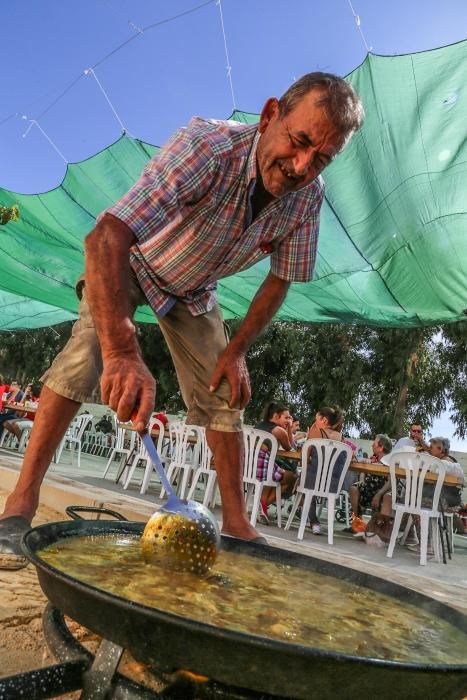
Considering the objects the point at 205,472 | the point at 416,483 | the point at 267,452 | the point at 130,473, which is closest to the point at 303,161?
the point at 416,483

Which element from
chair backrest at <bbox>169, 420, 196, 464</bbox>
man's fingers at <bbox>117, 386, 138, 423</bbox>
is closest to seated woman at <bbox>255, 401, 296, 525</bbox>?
chair backrest at <bbox>169, 420, 196, 464</bbox>

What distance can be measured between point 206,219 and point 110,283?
544 millimetres

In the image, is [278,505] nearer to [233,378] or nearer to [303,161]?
[233,378]

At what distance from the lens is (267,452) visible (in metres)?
5.90

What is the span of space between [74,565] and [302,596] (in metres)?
0.49

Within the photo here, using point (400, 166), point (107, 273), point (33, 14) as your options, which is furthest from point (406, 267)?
point (33, 14)

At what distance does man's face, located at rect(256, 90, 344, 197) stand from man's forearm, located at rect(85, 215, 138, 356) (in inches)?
20.2

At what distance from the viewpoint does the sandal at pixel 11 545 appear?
173 cm

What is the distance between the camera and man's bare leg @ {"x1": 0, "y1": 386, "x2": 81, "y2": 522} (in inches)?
77.1

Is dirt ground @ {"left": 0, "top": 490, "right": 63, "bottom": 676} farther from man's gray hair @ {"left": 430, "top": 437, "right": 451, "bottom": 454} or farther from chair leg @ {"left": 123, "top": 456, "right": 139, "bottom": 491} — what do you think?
man's gray hair @ {"left": 430, "top": 437, "right": 451, "bottom": 454}

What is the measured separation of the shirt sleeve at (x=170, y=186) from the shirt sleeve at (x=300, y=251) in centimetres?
53

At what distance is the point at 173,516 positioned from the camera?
1192 millimetres

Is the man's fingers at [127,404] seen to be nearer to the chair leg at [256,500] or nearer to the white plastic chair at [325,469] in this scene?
the chair leg at [256,500]

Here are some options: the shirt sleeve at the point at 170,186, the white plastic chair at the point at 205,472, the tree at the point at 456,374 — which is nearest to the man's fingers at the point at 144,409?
the shirt sleeve at the point at 170,186
